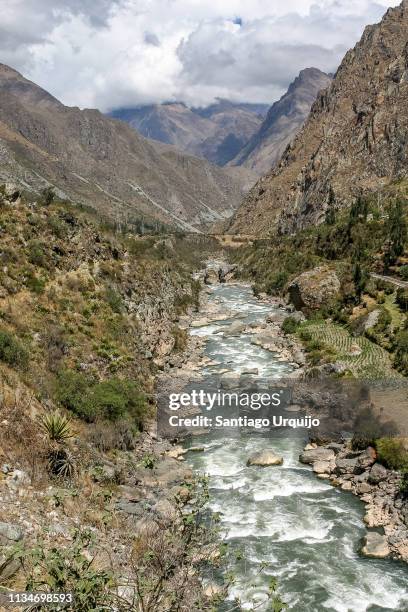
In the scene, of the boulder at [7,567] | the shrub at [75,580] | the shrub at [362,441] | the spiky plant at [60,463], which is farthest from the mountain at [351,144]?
the shrub at [75,580]

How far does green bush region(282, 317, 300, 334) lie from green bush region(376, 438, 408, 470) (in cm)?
2694

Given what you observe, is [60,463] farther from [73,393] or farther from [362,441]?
[362,441]

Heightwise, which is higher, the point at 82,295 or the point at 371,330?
the point at 82,295

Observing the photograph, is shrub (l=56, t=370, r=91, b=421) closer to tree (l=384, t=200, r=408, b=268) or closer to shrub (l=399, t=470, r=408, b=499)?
shrub (l=399, t=470, r=408, b=499)

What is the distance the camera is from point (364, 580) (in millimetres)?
15320

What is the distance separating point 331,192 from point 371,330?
311ft

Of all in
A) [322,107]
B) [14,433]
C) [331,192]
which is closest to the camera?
[14,433]

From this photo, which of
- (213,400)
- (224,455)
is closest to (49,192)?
(213,400)

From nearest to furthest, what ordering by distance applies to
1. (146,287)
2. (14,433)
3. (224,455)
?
1. (14,433)
2. (224,455)
3. (146,287)

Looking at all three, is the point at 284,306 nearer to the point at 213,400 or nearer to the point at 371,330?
the point at 371,330

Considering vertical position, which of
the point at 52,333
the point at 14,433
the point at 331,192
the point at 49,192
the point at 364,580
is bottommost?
the point at 364,580

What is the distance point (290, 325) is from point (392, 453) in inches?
1157

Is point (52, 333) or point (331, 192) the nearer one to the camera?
point (52, 333)

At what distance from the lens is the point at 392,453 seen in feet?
70.2
